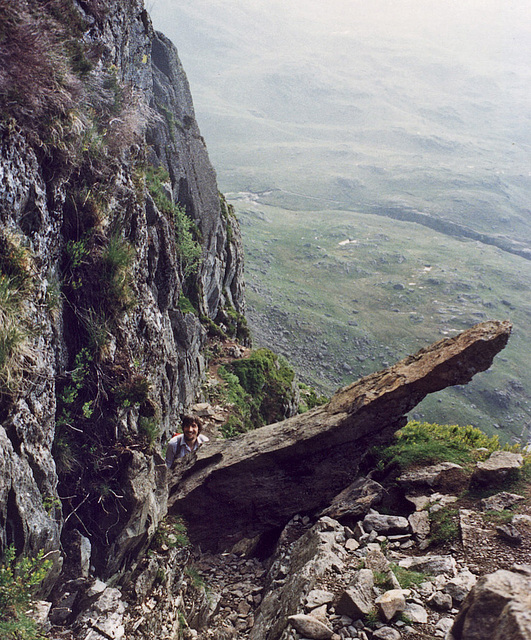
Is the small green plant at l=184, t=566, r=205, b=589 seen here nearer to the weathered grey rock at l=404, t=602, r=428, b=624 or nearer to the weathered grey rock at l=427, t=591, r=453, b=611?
the weathered grey rock at l=404, t=602, r=428, b=624

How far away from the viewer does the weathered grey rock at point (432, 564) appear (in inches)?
329

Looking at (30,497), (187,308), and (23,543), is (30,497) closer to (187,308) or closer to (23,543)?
(23,543)

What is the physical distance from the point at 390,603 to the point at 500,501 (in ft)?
14.5

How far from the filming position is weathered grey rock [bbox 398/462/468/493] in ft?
37.8

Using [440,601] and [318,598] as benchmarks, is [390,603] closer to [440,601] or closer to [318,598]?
[440,601]

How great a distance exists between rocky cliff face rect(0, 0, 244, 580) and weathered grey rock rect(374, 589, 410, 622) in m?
5.24

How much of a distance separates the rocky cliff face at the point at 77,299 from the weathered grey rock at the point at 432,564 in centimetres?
561

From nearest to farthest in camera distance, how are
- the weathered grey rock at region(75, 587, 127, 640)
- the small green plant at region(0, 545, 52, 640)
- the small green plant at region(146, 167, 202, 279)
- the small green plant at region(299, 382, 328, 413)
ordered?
the small green plant at region(0, 545, 52, 640)
the weathered grey rock at region(75, 587, 127, 640)
the small green plant at region(146, 167, 202, 279)
the small green plant at region(299, 382, 328, 413)

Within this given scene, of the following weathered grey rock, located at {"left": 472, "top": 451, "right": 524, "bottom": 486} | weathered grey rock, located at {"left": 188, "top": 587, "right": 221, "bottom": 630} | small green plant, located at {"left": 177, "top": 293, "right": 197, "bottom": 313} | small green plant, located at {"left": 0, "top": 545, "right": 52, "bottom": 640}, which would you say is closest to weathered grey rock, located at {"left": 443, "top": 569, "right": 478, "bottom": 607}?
weathered grey rock, located at {"left": 472, "top": 451, "right": 524, "bottom": 486}

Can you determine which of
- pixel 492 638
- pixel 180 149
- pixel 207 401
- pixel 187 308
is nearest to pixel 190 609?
pixel 492 638

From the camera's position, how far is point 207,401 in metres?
19.2

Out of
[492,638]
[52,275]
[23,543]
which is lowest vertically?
[23,543]

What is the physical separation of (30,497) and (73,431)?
6.94 ft

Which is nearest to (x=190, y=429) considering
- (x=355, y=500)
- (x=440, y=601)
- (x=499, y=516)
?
(x=355, y=500)
